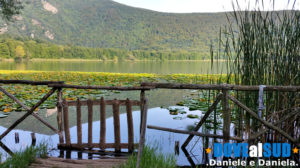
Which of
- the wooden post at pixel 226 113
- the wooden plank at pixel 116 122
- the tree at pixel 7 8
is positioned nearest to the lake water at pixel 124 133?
the wooden plank at pixel 116 122

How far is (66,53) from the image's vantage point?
94375 mm

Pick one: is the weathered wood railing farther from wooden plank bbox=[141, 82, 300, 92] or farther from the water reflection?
wooden plank bbox=[141, 82, 300, 92]

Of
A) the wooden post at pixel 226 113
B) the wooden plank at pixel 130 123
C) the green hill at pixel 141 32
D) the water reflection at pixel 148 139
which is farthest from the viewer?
the green hill at pixel 141 32

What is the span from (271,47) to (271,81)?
25.9 inches

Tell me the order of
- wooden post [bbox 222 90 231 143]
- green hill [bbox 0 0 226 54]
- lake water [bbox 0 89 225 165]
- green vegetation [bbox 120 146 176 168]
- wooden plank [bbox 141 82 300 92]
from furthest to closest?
green hill [bbox 0 0 226 54] < lake water [bbox 0 89 225 165] < wooden post [bbox 222 90 231 143] < wooden plank [bbox 141 82 300 92] < green vegetation [bbox 120 146 176 168]

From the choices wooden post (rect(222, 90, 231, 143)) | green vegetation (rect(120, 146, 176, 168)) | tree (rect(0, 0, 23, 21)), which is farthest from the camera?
tree (rect(0, 0, 23, 21))

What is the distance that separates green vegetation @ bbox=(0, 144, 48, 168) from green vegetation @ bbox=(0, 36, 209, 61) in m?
75.1

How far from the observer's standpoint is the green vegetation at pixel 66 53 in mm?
72625

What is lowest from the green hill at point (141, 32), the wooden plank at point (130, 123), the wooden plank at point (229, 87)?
the wooden plank at point (130, 123)

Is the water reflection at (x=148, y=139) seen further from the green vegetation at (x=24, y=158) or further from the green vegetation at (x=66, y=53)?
the green vegetation at (x=66, y=53)

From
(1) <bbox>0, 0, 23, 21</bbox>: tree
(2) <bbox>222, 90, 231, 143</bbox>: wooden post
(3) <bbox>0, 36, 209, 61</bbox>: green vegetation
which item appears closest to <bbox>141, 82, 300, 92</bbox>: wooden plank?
(2) <bbox>222, 90, 231, 143</bbox>: wooden post

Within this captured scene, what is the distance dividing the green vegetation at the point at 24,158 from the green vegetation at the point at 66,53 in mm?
75060

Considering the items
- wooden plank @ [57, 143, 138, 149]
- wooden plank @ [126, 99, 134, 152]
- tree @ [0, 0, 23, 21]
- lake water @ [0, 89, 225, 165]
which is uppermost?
tree @ [0, 0, 23, 21]

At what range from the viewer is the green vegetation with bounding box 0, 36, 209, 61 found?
238 feet
